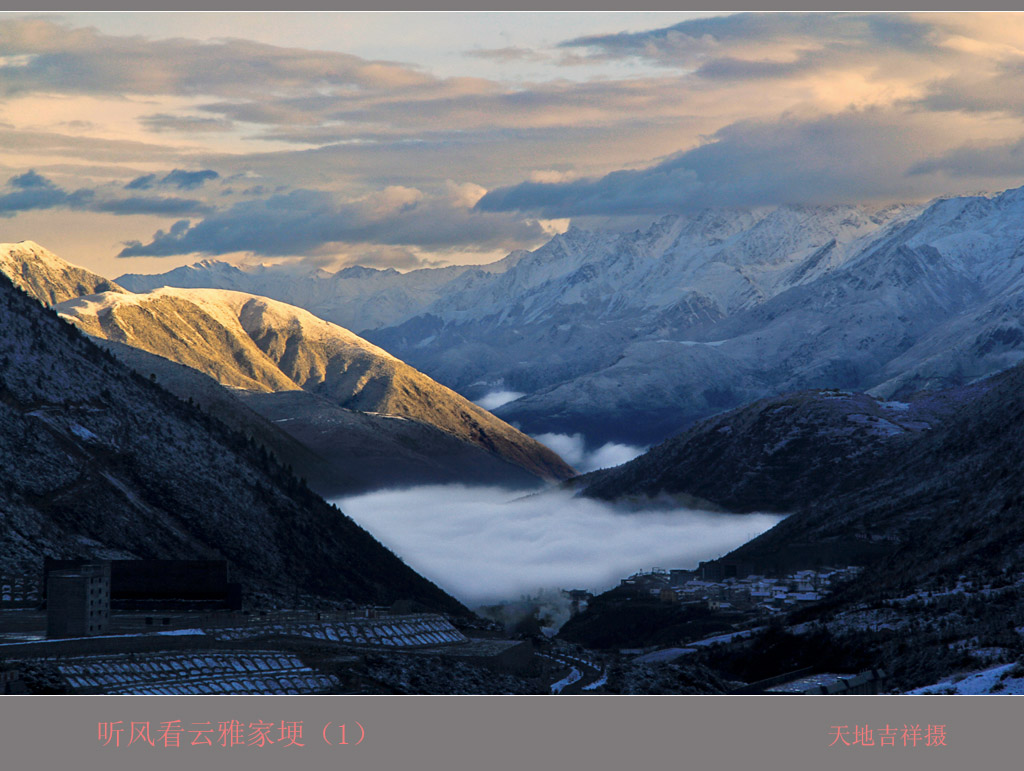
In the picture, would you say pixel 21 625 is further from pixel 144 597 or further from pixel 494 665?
pixel 494 665

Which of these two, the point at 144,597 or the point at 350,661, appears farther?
the point at 144,597

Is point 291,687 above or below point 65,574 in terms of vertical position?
below

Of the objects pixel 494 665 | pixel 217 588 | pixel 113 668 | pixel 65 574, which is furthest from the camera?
pixel 217 588

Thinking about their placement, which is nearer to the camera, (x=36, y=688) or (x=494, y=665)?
(x=36, y=688)

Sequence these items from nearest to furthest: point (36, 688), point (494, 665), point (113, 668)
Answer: point (36, 688) → point (113, 668) → point (494, 665)

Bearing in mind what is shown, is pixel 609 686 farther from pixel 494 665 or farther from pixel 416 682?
pixel 416 682

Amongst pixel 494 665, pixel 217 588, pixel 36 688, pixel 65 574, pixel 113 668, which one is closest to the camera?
pixel 36 688

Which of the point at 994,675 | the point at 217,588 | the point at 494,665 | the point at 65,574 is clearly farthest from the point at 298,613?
the point at 994,675

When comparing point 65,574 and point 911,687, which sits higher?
point 65,574

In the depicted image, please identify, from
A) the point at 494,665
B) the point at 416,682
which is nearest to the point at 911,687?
the point at 494,665
